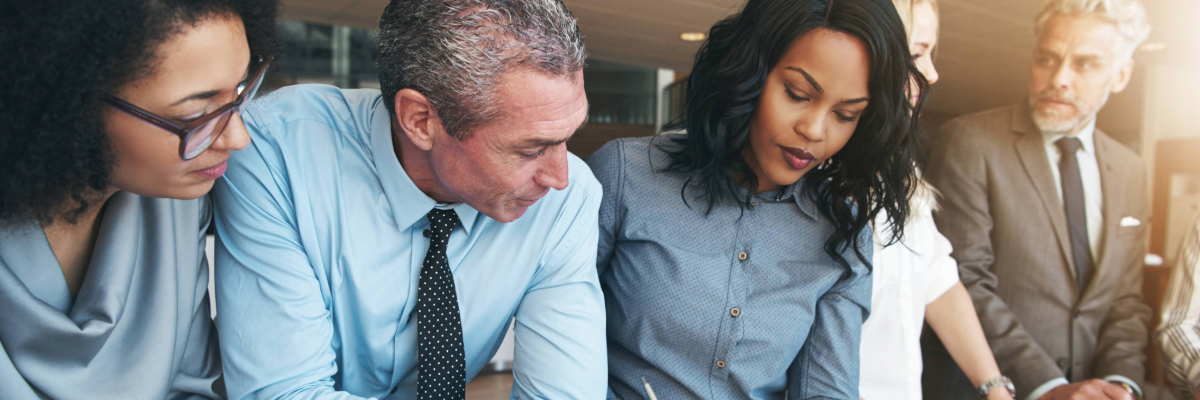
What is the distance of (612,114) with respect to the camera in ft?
20.9

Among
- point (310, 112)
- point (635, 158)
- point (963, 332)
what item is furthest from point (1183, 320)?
point (310, 112)

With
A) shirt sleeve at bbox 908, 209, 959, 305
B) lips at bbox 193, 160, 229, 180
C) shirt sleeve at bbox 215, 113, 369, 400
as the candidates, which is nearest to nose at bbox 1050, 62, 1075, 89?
shirt sleeve at bbox 908, 209, 959, 305

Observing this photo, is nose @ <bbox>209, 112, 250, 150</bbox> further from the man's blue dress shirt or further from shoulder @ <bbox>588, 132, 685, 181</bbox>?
shoulder @ <bbox>588, 132, 685, 181</bbox>

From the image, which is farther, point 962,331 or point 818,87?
point 962,331

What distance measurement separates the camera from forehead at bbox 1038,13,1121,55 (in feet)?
7.34

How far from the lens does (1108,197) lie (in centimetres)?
225

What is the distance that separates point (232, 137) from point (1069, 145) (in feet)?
7.47

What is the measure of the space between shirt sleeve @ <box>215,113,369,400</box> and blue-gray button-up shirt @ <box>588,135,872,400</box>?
0.61 m

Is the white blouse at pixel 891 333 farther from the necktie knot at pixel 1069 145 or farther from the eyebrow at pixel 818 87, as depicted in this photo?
the necktie knot at pixel 1069 145

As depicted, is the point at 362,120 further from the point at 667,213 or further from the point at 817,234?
the point at 817,234

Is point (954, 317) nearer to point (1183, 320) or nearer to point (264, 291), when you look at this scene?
point (1183, 320)

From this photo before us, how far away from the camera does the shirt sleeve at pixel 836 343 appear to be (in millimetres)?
1625

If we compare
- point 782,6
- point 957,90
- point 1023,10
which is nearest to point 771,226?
point 782,6

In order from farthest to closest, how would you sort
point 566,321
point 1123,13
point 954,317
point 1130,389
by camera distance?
point 1123,13, point 1130,389, point 954,317, point 566,321
